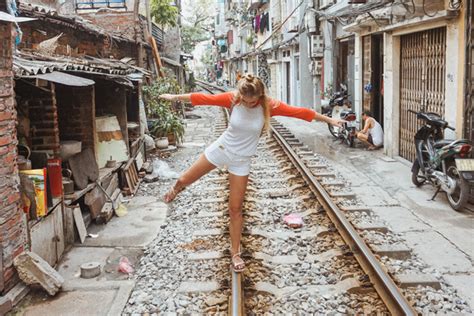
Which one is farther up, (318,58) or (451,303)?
(318,58)

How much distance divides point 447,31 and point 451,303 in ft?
18.4

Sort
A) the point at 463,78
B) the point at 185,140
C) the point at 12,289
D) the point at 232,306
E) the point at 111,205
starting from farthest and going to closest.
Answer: the point at 185,140 < the point at 463,78 < the point at 111,205 < the point at 12,289 < the point at 232,306

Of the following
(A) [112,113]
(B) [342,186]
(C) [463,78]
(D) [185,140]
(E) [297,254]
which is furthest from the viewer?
(D) [185,140]

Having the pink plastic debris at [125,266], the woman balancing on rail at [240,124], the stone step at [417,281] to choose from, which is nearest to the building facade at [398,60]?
the stone step at [417,281]

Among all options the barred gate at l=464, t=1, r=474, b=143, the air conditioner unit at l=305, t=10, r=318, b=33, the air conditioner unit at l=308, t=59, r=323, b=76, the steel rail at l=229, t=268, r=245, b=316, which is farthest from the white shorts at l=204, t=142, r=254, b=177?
the air conditioner unit at l=308, t=59, r=323, b=76

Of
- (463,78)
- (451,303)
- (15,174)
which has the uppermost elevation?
(463,78)

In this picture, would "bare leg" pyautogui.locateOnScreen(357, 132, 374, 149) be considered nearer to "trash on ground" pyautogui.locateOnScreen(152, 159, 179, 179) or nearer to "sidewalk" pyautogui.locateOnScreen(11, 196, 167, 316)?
"trash on ground" pyautogui.locateOnScreen(152, 159, 179, 179)

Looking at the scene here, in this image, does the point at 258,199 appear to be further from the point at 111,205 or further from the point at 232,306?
the point at 232,306

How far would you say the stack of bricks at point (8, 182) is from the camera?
470 centimetres

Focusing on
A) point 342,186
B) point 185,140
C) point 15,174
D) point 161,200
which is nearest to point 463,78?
point 342,186

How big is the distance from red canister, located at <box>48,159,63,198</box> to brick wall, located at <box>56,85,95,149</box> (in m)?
2.09

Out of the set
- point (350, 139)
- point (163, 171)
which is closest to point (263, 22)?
point (350, 139)

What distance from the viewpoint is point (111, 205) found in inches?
303

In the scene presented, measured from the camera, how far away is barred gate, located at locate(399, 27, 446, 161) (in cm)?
974
